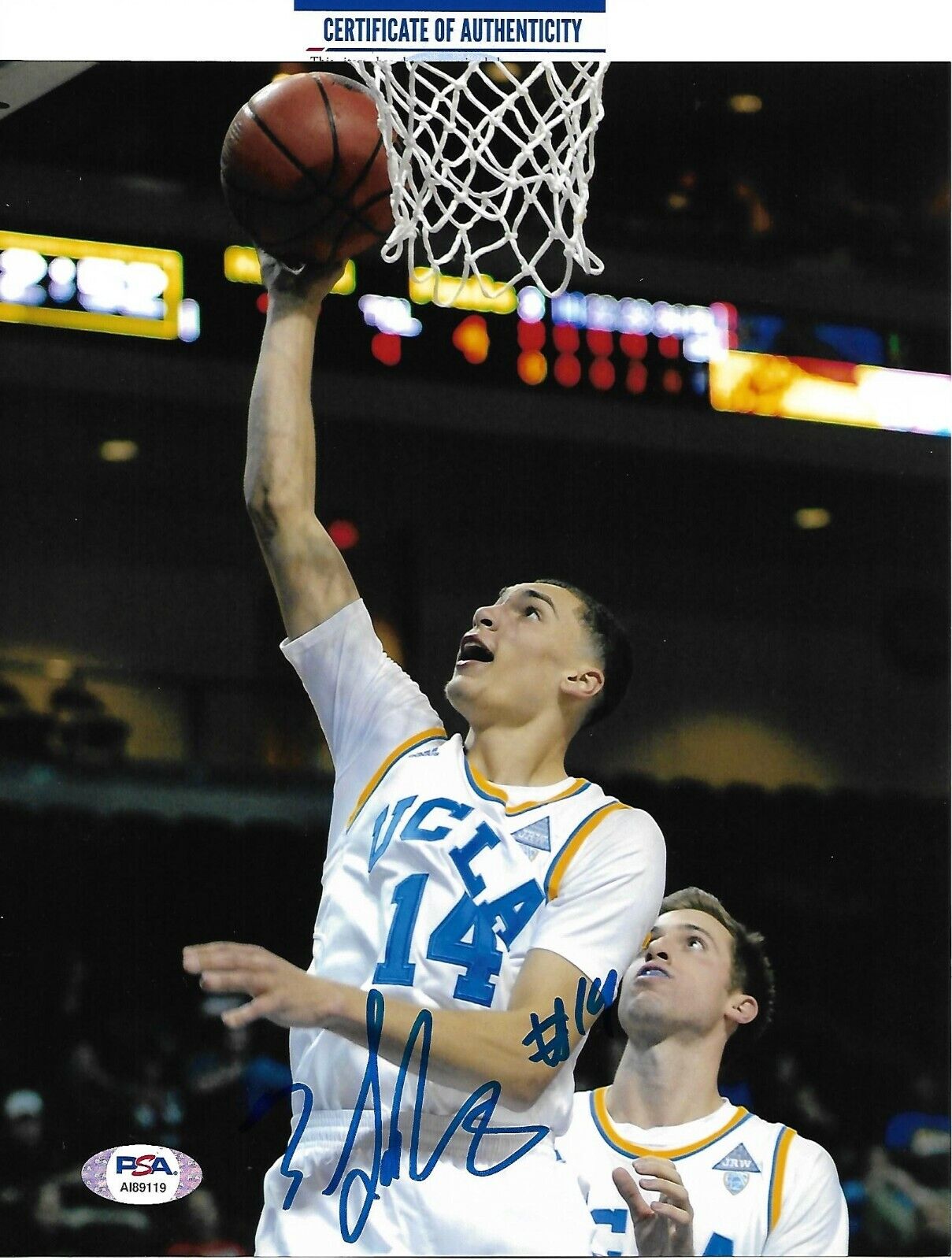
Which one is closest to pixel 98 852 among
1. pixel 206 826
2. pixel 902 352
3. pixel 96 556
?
pixel 206 826

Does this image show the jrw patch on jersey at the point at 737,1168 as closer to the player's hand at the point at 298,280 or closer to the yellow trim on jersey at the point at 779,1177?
the yellow trim on jersey at the point at 779,1177

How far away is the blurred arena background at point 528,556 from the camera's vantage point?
582 centimetres

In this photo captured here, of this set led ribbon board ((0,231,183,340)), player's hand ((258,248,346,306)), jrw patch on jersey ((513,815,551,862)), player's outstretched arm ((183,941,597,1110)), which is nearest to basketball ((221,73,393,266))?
player's hand ((258,248,346,306))

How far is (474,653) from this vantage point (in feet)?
12.0

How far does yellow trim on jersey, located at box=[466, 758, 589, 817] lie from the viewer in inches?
134

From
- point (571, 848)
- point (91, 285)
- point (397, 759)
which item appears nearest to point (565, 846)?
point (571, 848)

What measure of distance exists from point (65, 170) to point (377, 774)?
362cm

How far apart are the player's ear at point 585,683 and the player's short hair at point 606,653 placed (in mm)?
12

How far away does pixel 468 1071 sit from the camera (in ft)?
10.0

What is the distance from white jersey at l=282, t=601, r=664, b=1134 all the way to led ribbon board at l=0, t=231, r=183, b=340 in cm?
304

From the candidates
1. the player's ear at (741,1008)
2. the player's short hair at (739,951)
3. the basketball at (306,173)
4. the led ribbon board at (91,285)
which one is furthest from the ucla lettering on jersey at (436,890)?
the led ribbon board at (91,285)

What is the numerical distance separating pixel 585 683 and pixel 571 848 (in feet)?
1.37

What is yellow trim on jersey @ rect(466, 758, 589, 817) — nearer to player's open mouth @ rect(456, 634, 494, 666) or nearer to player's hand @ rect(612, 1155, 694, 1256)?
player's open mouth @ rect(456, 634, 494, 666)

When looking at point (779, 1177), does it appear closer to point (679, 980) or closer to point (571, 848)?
point (679, 980)
